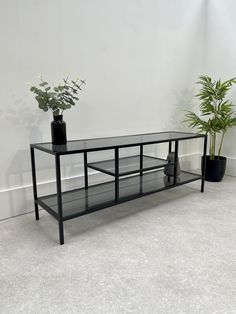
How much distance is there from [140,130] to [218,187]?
3.98ft

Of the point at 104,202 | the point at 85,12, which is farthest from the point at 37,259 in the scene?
the point at 85,12

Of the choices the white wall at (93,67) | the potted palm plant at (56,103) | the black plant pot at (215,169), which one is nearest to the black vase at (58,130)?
the potted palm plant at (56,103)

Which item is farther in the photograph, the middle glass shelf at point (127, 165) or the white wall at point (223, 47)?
the white wall at point (223, 47)

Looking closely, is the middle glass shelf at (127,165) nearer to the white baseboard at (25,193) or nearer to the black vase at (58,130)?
the white baseboard at (25,193)

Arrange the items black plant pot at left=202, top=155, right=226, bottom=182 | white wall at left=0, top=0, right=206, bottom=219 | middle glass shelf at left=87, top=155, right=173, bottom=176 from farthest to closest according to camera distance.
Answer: black plant pot at left=202, top=155, right=226, bottom=182 → middle glass shelf at left=87, top=155, right=173, bottom=176 → white wall at left=0, top=0, right=206, bottom=219

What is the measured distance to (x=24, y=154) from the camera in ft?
7.45

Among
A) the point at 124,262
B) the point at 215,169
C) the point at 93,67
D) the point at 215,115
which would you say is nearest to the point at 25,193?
the point at 124,262

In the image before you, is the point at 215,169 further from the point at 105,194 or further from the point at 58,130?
the point at 58,130

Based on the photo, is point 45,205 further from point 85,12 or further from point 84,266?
point 85,12

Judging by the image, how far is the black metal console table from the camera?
6.19ft

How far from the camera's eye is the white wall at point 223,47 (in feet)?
10.9

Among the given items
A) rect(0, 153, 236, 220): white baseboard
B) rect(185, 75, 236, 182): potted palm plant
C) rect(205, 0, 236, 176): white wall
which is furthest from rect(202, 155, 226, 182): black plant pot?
rect(0, 153, 236, 220): white baseboard

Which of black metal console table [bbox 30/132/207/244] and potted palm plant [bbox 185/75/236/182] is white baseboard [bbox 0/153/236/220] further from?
potted palm plant [bbox 185/75/236/182]

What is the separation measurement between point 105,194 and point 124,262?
81 centimetres
